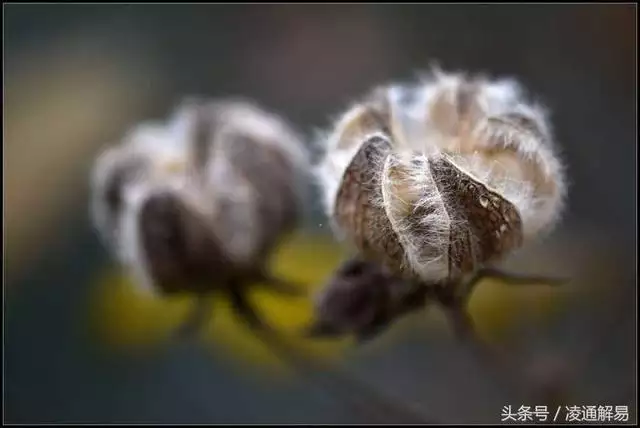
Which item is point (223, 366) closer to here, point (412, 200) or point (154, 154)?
point (154, 154)

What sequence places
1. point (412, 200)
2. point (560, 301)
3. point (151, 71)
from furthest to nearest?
1. point (151, 71)
2. point (560, 301)
3. point (412, 200)

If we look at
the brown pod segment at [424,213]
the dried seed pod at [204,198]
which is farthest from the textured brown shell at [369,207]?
the dried seed pod at [204,198]

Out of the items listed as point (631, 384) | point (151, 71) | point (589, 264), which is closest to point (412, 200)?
point (631, 384)

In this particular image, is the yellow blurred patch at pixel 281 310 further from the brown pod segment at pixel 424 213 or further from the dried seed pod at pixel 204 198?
the brown pod segment at pixel 424 213

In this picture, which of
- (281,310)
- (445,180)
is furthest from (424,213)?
(281,310)

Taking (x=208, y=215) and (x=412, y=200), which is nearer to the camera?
(x=412, y=200)

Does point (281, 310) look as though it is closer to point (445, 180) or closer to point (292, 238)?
point (292, 238)
